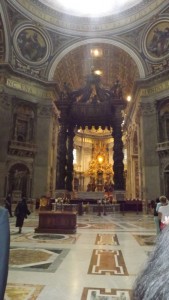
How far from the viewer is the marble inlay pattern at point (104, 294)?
2.36 m

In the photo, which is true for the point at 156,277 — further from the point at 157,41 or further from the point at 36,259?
the point at 157,41

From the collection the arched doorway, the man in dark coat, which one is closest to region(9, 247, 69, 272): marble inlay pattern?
the man in dark coat

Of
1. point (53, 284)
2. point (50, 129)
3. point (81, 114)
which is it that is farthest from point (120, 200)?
point (53, 284)

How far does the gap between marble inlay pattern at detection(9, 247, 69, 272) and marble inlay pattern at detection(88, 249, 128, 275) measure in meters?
0.54

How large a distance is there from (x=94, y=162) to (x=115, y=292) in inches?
1257

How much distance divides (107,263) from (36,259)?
3.72 feet

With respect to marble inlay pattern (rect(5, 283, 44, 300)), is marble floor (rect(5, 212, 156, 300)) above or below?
below

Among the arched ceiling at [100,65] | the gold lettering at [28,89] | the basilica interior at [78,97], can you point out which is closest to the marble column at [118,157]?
the basilica interior at [78,97]

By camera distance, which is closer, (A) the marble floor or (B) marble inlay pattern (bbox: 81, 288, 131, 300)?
(B) marble inlay pattern (bbox: 81, 288, 131, 300)

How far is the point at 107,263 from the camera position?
3.73m

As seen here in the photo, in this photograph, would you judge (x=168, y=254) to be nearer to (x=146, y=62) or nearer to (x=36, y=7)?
(x=146, y=62)

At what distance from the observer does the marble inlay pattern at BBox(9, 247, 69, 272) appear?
343 centimetres

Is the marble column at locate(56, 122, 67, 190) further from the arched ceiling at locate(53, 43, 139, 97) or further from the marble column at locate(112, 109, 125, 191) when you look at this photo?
the arched ceiling at locate(53, 43, 139, 97)

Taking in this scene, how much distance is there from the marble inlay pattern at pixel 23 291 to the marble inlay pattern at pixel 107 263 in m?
0.89
